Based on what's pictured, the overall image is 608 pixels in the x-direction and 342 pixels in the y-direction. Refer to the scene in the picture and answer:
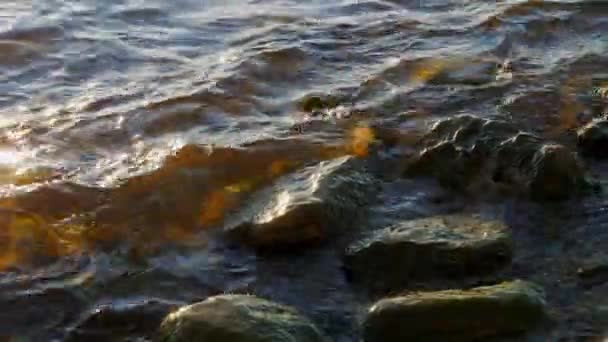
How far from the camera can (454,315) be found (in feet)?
11.0

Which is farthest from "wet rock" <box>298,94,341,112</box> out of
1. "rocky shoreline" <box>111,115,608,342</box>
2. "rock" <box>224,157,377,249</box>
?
"rock" <box>224,157,377,249</box>

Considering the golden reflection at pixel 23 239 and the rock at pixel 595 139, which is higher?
the rock at pixel 595 139

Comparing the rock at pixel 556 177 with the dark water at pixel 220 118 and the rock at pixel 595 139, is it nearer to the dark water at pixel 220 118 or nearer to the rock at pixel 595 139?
the dark water at pixel 220 118

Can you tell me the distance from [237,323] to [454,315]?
0.75 m

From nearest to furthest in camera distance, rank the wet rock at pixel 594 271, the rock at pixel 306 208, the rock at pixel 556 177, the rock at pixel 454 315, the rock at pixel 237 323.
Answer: the rock at pixel 237 323
the rock at pixel 454 315
the wet rock at pixel 594 271
the rock at pixel 306 208
the rock at pixel 556 177

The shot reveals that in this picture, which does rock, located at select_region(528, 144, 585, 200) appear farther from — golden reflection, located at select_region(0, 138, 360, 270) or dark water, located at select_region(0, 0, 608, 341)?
golden reflection, located at select_region(0, 138, 360, 270)

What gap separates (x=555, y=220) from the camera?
4168 millimetres

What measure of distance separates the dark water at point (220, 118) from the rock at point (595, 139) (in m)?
0.12

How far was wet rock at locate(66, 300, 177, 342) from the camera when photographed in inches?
137

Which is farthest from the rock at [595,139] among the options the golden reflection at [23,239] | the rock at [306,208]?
A: the golden reflection at [23,239]

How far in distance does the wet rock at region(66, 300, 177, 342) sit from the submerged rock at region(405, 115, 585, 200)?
157 centimetres

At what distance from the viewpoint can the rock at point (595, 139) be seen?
469 centimetres

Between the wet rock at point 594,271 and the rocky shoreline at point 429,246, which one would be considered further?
the wet rock at point 594,271

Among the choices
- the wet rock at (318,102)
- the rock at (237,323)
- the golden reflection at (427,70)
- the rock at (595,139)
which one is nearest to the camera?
the rock at (237,323)
